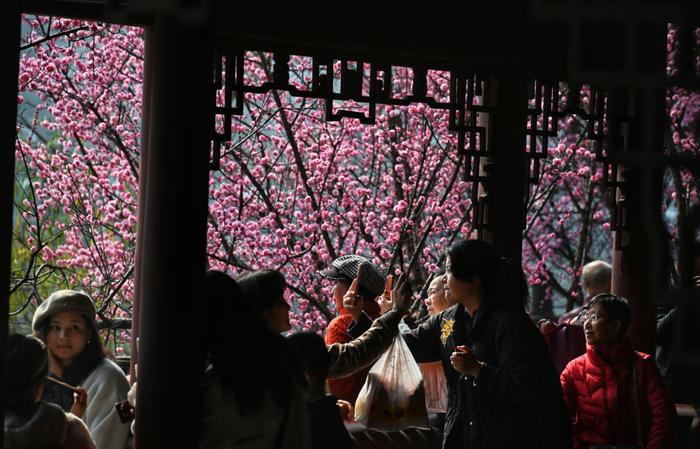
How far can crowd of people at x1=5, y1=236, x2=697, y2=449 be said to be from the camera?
3076 millimetres

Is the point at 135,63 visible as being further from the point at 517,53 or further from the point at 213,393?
the point at 213,393

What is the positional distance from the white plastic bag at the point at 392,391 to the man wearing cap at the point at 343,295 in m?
0.24

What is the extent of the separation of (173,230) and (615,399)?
207cm

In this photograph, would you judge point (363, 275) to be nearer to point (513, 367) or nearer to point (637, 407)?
point (513, 367)

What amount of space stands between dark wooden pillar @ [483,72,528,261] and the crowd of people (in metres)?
0.46

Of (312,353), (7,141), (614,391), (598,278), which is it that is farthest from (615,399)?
(7,141)

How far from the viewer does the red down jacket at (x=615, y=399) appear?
437 centimetres

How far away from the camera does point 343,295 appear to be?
191 inches

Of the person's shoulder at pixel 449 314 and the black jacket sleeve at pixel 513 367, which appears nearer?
the black jacket sleeve at pixel 513 367

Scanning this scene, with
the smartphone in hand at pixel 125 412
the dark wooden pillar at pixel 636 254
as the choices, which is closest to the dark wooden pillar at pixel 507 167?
the dark wooden pillar at pixel 636 254

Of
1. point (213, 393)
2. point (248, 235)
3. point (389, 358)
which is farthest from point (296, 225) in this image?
point (213, 393)

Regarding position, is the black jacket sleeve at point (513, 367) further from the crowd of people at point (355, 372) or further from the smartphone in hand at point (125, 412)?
the smartphone in hand at point (125, 412)

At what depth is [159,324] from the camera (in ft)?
11.2

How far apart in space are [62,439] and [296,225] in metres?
5.43
